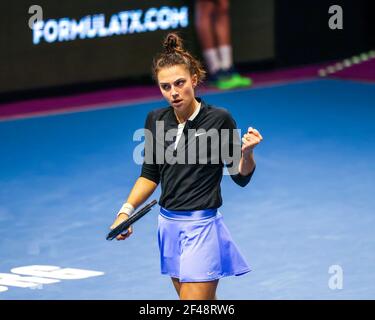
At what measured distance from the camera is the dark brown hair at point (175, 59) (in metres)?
6.43

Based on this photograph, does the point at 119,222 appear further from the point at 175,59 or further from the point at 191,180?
the point at 175,59

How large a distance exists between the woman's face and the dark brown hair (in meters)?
0.03

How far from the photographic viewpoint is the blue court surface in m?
8.53

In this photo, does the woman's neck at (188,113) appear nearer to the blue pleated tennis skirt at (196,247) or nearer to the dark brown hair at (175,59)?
the dark brown hair at (175,59)

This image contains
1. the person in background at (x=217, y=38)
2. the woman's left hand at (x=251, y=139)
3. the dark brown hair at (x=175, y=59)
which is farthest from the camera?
the person in background at (x=217, y=38)

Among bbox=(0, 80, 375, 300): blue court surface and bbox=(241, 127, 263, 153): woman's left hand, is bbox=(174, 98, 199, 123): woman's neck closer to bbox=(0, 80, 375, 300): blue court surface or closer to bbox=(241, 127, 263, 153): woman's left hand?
bbox=(241, 127, 263, 153): woman's left hand

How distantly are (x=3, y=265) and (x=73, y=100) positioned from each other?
20.2 feet

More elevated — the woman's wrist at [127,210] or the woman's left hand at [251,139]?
the woman's left hand at [251,139]

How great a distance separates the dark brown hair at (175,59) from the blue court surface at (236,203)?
A: 7.39ft

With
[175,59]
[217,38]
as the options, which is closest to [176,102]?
[175,59]

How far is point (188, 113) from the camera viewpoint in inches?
255

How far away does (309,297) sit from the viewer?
8.14 meters

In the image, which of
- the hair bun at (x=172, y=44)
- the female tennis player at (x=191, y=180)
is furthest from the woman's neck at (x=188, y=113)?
the hair bun at (x=172, y=44)

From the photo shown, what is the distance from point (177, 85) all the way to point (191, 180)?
0.52m
